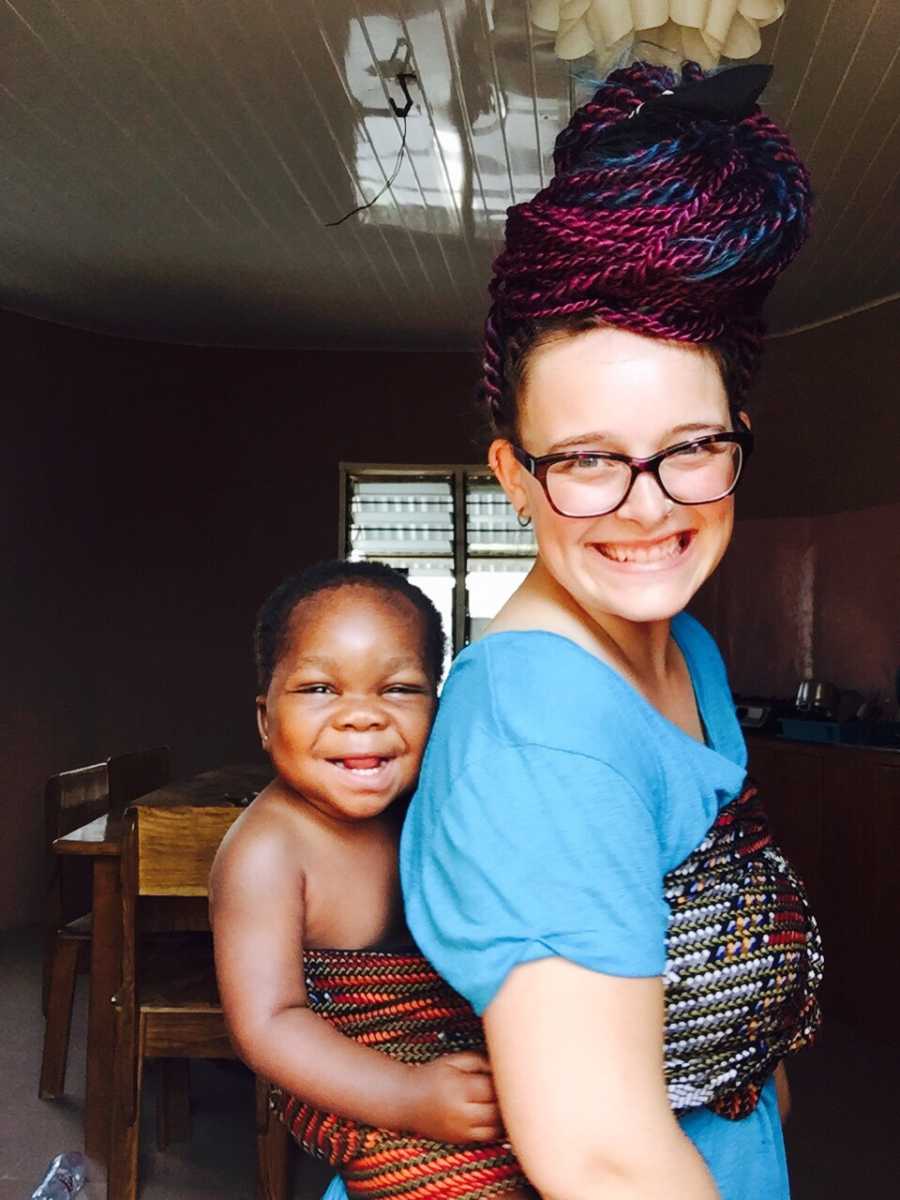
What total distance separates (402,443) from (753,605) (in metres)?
2.12

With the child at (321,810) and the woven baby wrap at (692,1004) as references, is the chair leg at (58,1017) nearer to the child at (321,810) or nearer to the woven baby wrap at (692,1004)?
the child at (321,810)

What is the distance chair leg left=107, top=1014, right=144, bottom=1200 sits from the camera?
3006 mm

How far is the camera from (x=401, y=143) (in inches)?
151

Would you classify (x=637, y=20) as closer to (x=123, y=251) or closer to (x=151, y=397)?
(x=123, y=251)

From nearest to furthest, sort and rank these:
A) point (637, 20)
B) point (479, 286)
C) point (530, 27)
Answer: point (637, 20)
point (530, 27)
point (479, 286)

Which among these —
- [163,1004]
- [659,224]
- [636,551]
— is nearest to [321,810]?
[636,551]

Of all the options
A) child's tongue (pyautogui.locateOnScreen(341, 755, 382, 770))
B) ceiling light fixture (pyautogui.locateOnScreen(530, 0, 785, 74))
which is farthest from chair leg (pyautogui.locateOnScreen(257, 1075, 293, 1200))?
ceiling light fixture (pyautogui.locateOnScreen(530, 0, 785, 74))

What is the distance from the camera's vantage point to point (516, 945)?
743mm

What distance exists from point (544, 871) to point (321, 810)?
1.54ft

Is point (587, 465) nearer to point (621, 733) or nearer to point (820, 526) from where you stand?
point (621, 733)

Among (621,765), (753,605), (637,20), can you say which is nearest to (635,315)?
(621,765)

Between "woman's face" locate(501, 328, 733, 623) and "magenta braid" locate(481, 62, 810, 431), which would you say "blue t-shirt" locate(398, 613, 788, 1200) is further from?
"magenta braid" locate(481, 62, 810, 431)

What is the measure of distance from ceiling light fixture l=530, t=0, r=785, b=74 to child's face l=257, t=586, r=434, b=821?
1626mm

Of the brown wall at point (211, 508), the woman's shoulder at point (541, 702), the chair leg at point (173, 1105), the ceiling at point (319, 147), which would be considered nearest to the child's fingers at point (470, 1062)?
the woman's shoulder at point (541, 702)
